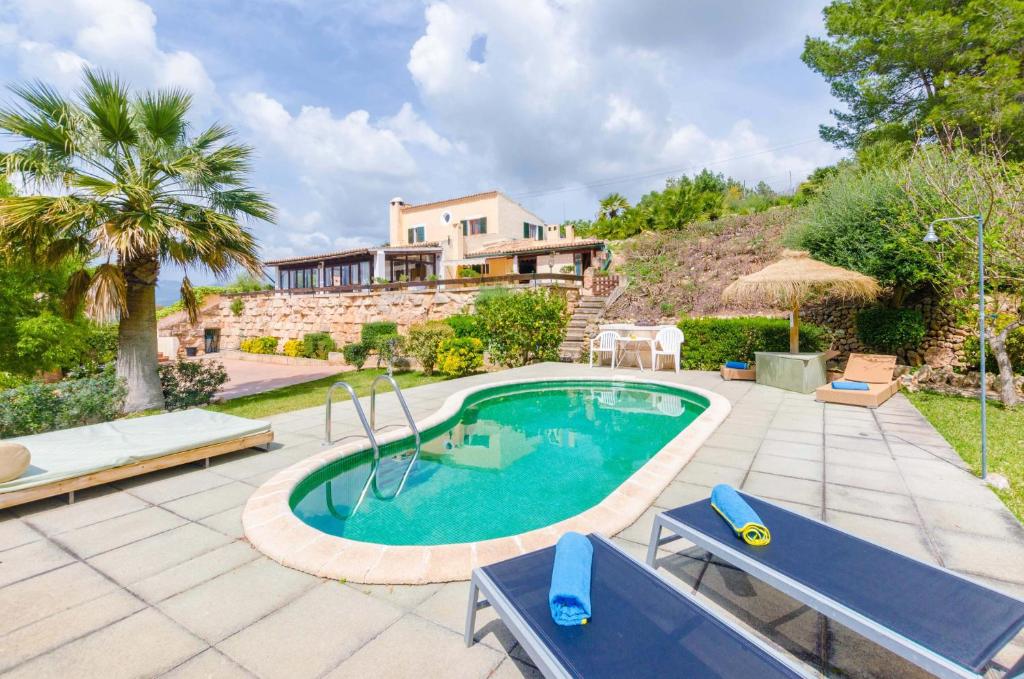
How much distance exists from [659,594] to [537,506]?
2415 mm

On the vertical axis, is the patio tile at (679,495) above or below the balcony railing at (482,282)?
below

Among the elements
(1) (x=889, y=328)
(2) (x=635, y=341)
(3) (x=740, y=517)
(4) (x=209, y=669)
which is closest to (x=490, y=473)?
(3) (x=740, y=517)

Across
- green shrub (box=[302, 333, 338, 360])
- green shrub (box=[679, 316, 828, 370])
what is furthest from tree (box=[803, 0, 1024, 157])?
green shrub (box=[302, 333, 338, 360])

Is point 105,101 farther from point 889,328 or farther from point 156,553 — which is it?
point 889,328

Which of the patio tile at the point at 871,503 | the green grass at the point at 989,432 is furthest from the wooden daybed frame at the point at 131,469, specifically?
the green grass at the point at 989,432

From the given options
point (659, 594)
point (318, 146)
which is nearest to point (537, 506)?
point (659, 594)

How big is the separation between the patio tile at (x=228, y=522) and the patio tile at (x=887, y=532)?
412cm

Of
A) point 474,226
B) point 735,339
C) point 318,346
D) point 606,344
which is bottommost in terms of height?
point 318,346

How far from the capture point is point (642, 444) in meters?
6.11

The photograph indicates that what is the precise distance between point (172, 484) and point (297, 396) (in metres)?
5.54

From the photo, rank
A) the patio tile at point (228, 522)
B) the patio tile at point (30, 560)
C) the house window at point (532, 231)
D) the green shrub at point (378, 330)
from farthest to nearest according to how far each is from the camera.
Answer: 1. the house window at point (532, 231)
2. the green shrub at point (378, 330)
3. the patio tile at point (228, 522)
4. the patio tile at point (30, 560)

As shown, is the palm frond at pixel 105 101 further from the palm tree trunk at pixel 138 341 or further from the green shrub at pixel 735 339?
the green shrub at pixel 735 339

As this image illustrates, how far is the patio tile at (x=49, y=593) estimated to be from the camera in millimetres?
2309

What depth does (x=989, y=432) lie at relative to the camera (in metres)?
5.56
